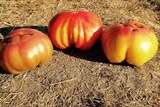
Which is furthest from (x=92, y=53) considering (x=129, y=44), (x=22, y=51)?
(x=22, y=51)

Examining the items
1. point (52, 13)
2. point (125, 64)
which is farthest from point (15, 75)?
point (52, 13)

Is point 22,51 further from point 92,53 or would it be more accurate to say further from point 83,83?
point 92,53

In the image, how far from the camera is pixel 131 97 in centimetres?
333

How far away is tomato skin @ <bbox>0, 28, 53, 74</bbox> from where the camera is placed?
3408 millimetres

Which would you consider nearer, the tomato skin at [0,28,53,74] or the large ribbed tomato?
the tomato skin at [0,28,53,74]

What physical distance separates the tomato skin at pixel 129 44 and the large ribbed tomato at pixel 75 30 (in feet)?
0.59

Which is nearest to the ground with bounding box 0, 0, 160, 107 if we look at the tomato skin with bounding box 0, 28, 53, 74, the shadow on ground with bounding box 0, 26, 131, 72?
the shadow on ground with bounding box 0, 26, 131, 72

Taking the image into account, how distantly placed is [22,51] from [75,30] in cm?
65

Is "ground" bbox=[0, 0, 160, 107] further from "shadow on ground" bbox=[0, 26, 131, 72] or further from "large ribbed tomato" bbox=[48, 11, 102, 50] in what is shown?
"large ribbed tomato" bbox=[48, 11, 102, 50]

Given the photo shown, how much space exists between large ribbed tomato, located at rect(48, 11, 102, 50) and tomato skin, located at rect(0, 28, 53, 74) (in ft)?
0.86

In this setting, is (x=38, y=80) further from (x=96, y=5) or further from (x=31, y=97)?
(x=96, y=5)

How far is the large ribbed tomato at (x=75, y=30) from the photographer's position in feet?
12.3

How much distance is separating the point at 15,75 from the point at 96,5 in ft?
7.25

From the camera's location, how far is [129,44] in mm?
3545
